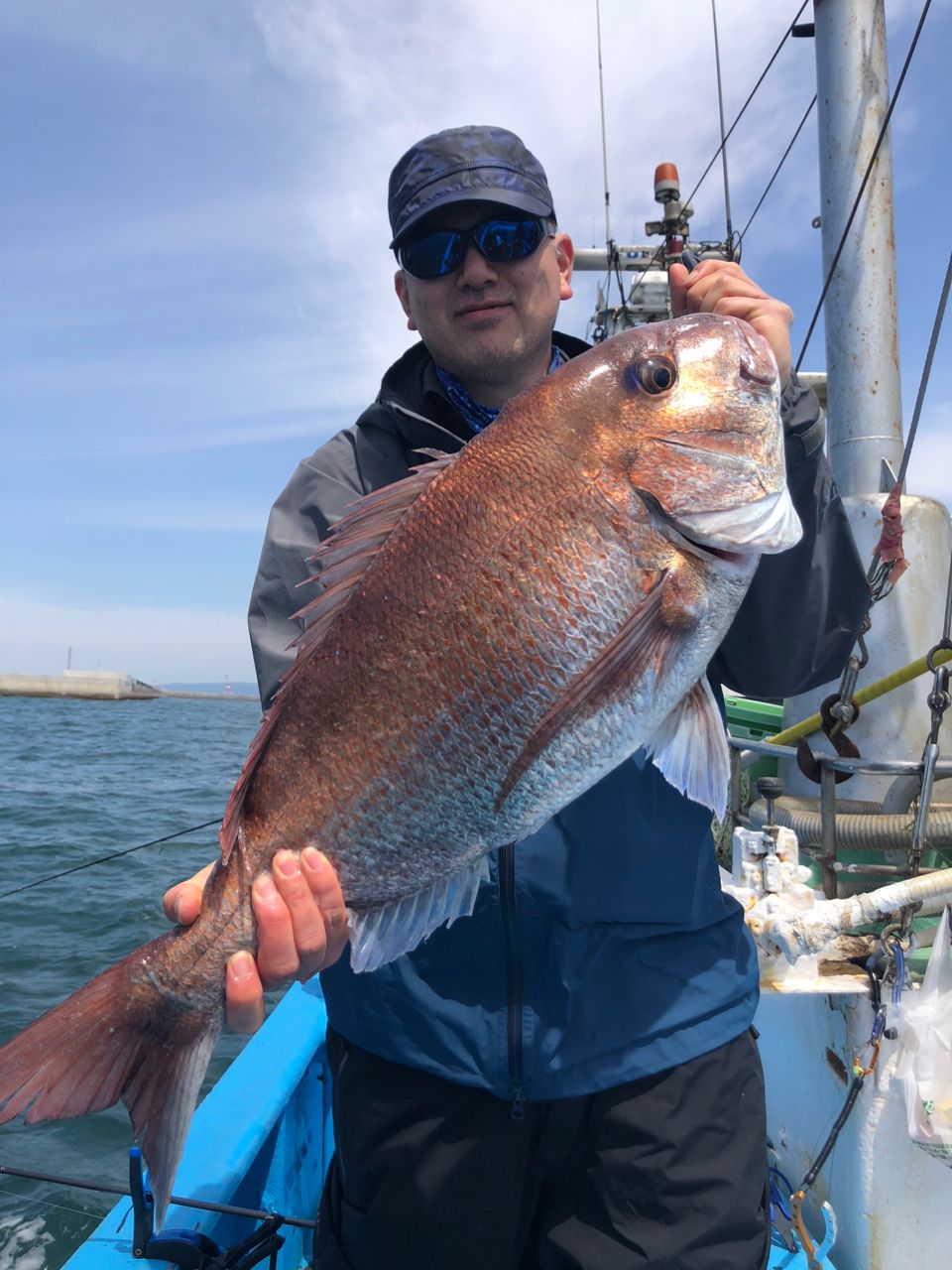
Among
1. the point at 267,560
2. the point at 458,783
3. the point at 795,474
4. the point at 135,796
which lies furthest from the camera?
the point at 135,796

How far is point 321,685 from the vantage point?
1631mm

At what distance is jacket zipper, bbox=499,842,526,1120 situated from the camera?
1715 millimetres

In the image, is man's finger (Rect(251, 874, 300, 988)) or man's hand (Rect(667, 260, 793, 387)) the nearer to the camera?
man's finger (Rect(251, 874, 300, 988))

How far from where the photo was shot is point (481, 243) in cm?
206

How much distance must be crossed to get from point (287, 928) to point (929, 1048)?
7.12 ft

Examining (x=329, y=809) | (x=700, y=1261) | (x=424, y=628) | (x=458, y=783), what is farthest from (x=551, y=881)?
(x=700, y=1261)

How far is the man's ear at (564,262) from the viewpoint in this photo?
2320mm

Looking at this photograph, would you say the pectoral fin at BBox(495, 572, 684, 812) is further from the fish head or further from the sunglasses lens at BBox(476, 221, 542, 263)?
the sunglasses lens at BBox(476, 221, 542, 263)

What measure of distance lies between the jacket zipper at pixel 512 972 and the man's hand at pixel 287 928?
0.35 m

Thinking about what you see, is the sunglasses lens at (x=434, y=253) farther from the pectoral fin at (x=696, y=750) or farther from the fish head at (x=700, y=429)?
the pectoral fin at (x=696, y=750)

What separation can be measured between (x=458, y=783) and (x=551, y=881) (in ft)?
1.23

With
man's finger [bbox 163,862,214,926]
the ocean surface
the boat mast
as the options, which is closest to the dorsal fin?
man's finger [bbox 163,862,214,926]

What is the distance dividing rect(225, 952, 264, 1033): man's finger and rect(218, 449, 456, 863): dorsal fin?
282 millimetres

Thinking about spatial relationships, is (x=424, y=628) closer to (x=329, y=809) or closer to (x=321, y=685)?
(x=321, y=685)
